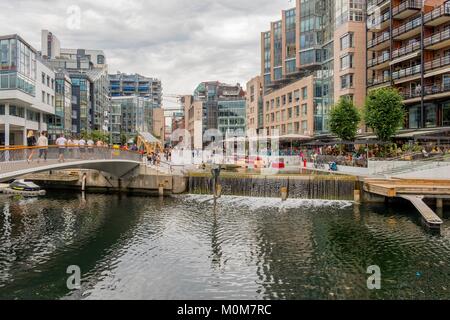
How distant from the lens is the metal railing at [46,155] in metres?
22.3

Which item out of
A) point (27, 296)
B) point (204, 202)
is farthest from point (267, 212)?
point (27, 296)

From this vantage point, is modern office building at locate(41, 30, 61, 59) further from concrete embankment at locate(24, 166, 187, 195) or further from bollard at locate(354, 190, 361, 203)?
bollard at locate(354, 190, 361, 203)

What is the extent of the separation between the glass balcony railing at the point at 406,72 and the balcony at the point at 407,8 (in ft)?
28.0

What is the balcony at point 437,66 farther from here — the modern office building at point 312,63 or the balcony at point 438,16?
the modern office building at point 312,63

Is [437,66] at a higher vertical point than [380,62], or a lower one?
lower

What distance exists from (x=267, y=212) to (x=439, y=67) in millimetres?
33954

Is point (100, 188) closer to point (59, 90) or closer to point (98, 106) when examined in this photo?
point (59, 90)

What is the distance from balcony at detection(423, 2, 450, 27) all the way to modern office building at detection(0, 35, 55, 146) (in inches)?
2346

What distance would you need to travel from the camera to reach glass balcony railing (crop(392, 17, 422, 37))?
54938 millimetres

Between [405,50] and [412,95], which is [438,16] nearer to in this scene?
[405,50]

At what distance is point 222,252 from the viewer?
2230 cm

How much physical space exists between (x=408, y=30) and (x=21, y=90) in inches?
2340

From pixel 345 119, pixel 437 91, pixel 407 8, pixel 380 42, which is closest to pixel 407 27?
pixel 407 8

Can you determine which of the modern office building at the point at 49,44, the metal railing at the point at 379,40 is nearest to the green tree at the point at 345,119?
the metal railing at the point at 379,40
